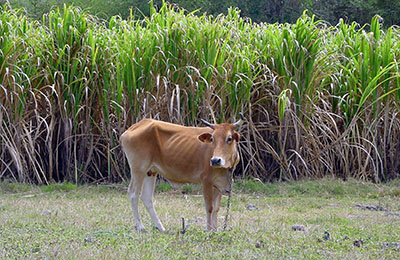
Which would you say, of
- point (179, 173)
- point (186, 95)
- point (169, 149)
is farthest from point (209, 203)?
point (186, 95)

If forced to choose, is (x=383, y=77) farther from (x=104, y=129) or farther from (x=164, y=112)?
(x=104, y=129)

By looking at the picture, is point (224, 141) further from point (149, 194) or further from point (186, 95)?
point (186, 95)

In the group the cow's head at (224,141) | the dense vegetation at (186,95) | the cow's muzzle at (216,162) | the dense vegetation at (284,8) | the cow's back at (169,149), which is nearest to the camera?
the cow's muzzle at (216,162)

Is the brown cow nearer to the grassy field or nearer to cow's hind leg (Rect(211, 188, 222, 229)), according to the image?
cow's hind leg (Rect(211, 188, 222, 229))

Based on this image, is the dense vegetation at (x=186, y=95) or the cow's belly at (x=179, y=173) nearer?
the cow's belly at (x=179, y=173)

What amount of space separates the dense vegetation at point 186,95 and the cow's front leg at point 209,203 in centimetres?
310

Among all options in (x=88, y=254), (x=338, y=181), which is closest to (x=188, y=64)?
(x=338, y=181)

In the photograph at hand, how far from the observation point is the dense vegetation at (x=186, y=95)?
941 centimetres

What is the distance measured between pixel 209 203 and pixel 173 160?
1.92 ft

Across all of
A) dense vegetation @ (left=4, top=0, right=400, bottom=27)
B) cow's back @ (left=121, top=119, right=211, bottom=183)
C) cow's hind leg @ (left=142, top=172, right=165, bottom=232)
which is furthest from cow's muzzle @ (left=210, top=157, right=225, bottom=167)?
dense vegetation @ (left=4, top=0, right=400, bottom=27)

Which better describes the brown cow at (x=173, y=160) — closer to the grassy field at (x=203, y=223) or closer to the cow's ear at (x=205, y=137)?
the cow's ear at (x=205, y=137)

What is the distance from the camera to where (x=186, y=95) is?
934 centimetres

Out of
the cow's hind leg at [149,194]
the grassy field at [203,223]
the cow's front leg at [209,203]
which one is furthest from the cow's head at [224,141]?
the cow's hind leg at [149,194]

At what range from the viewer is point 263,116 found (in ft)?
32.5
